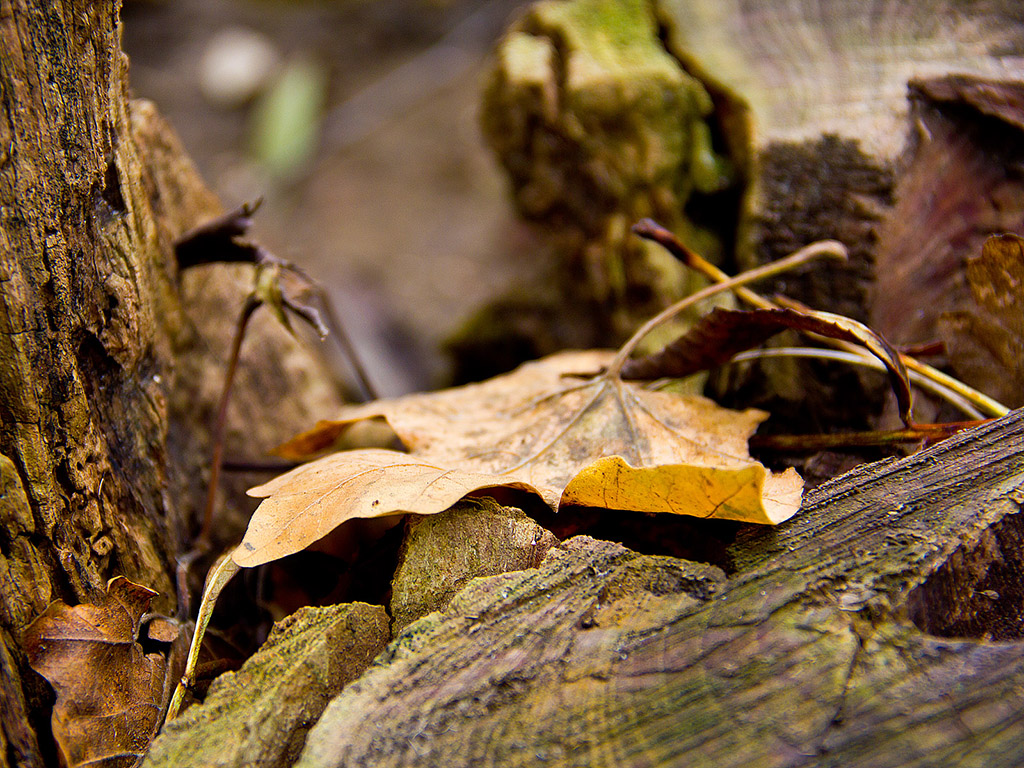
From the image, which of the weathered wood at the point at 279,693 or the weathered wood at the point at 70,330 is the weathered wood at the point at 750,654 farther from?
the weathered wood at the point at 70,330

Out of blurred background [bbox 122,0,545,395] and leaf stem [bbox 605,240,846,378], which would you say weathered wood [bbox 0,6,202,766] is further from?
blurred background [bbox 122,0,545,395]

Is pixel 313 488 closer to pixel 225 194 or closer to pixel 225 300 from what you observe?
pixel 225 300

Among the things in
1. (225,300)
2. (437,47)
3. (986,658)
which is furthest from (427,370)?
(437,47)

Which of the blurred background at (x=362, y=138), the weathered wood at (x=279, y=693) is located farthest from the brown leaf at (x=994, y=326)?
the blurred background at (x=362, y=138)

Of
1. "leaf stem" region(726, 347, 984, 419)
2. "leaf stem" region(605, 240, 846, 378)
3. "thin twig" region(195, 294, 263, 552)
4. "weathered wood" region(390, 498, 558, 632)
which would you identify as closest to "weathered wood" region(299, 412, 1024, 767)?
"weathered wood" region(390, 498, 558, 632)

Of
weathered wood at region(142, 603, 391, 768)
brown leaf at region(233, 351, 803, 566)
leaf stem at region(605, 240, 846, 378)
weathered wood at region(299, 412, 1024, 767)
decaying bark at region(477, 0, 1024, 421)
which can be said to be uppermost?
decaying bark at region(477, 0, 1024, 421)

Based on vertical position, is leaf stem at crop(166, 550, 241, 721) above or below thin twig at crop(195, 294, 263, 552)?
below

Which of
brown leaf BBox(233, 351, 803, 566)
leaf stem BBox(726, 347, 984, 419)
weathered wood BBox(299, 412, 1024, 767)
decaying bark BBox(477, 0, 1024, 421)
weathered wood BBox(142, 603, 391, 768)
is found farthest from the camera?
decaying bark BBox(477, 0, 1024, 421)

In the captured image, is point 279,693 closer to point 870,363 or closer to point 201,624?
point 201,624
